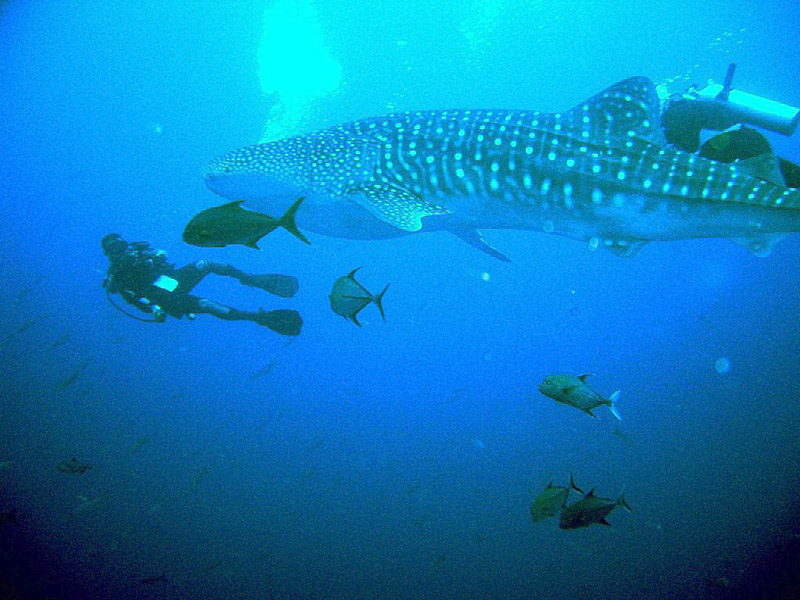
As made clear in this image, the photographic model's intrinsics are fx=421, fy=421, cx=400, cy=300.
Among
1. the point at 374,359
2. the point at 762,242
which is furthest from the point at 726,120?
the point at 374,359

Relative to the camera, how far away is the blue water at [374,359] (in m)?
12.3

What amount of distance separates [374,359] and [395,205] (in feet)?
120

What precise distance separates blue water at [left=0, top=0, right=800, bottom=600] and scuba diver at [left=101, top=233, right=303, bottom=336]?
3.88 m

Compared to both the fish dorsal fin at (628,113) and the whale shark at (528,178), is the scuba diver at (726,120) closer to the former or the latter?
the whale shark at (528,178)

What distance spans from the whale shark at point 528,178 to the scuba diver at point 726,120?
0.67 meters

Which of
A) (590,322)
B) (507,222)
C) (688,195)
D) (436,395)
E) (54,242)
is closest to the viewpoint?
(688,195)

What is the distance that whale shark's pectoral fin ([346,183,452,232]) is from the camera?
4.66 m

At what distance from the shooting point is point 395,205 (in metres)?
4.89

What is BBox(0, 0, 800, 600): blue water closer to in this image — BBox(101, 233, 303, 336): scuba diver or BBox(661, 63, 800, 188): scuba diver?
BBox(101, 233, 303, 336): scuba diver

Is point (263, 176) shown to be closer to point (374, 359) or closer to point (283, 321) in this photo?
point (283, 321)

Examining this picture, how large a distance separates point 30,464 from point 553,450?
2304 cm

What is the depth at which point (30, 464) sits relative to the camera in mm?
18812

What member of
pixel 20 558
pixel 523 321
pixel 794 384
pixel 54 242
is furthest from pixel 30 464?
pixel 54 242

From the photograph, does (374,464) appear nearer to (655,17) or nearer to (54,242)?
(655,17)
